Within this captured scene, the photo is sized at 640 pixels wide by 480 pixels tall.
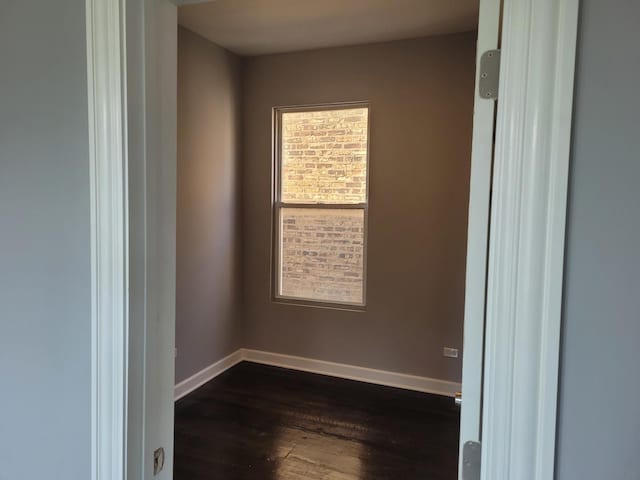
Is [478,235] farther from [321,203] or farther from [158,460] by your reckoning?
[321,203]

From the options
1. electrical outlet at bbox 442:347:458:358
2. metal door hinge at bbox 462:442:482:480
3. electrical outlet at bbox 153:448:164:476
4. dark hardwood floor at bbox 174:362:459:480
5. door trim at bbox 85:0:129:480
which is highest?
door trim at bbox 85:0:129:480

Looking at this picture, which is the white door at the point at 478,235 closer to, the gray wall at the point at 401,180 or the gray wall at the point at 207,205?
the gray wall at the point at 401,180

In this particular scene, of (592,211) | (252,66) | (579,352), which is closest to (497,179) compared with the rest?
(592,211)

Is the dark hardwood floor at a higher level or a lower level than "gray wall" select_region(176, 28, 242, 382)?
lower

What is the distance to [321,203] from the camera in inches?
156

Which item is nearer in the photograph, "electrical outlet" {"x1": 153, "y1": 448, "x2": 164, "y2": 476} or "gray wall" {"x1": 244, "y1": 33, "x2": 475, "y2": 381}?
"electrical outlet" {"x1": 153, "y1": 448, "x2": 164, "y2": 476}

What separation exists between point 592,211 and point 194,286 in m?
3.25

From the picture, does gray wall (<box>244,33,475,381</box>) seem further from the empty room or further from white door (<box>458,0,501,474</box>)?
white door (<box>458,0,501,474</box>)

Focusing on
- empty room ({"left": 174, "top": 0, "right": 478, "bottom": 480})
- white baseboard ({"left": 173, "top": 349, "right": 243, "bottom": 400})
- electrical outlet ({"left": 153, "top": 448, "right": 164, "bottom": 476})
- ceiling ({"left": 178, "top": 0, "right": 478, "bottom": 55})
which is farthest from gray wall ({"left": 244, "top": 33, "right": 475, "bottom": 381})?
electrical outlet ({"left": 153, "top": 448, "right": 164, "bottom": 476})

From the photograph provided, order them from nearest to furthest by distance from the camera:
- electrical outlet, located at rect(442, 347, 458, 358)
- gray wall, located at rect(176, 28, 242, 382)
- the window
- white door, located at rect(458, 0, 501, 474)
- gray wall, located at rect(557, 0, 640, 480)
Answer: gray wall, located at rect(557, 0, 640, 480) → white door, located at rect(458, 0, 501, 474) → gray wall, located at rect(176, 28, 242, 382) → electrical outlet, located at rect(442, 347, 458, 358) → the window

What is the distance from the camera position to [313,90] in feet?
12.6

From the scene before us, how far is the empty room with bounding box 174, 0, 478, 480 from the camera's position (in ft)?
10.1

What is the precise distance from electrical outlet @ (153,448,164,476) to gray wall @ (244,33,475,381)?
9.25 ft

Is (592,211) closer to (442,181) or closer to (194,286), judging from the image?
(442,181)
